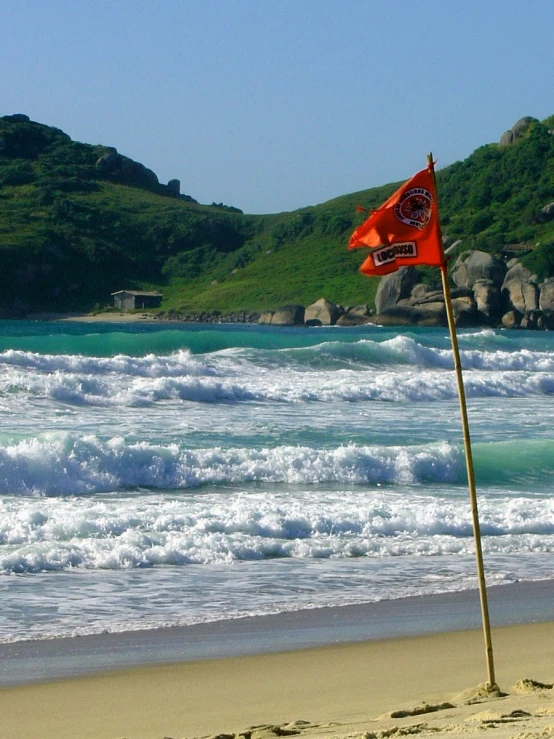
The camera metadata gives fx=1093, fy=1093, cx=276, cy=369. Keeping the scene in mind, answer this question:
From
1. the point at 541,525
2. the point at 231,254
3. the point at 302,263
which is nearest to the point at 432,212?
the point at 541,525

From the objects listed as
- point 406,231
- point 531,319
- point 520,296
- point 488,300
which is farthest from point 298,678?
point 520,296

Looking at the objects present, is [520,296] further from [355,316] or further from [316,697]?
[316,697]

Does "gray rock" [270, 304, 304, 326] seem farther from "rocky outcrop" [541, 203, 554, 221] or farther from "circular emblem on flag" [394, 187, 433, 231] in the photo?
"circular emblem on flag" [394, 187, 433, 231]

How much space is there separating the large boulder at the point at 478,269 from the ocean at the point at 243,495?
155 feet

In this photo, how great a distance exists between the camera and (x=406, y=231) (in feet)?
22.0

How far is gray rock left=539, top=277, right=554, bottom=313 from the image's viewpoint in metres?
73.6

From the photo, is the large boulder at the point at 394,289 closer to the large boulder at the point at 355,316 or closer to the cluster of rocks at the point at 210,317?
the large boulder at the point at 355,316

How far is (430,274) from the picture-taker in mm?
83250

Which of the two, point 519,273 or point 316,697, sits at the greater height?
point 519,273

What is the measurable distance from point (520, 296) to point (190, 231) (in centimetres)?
7076

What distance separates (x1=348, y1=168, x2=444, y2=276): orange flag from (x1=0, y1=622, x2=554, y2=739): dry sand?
2.63 metres

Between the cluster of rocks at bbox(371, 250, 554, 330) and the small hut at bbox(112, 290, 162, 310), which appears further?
the small hut at bbox(112, 290, 162, 310)

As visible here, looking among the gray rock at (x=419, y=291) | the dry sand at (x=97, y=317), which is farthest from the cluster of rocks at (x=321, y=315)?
the dry sand at (x=97, y=317)

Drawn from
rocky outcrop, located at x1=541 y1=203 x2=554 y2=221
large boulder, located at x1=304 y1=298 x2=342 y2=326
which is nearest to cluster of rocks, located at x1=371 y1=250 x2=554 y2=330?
large boulder, located at x1=304 y1=298 x2=342 y2=326
